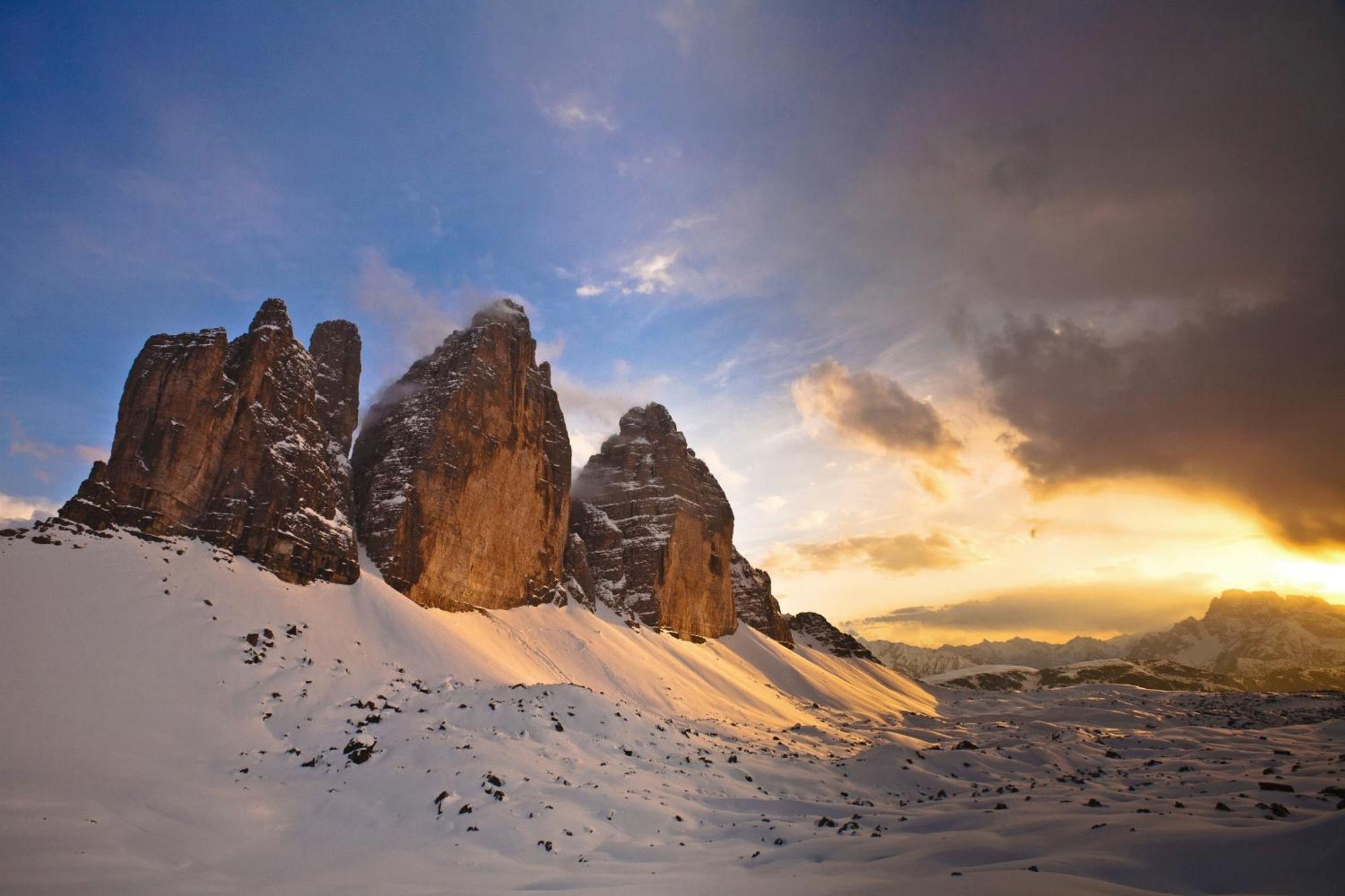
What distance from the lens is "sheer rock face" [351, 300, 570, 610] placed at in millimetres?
53750

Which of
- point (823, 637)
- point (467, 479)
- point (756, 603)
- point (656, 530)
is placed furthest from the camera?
point (823, 637)

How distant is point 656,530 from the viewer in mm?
91812

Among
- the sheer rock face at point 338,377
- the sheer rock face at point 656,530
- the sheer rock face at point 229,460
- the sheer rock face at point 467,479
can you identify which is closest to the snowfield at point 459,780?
the sheer rock face at point 229,460

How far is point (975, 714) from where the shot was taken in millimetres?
98312

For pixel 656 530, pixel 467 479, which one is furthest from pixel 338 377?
pixel 656 530

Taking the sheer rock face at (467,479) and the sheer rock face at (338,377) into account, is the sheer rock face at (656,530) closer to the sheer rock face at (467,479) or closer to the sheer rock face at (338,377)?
the sheer rock face at (467,479)

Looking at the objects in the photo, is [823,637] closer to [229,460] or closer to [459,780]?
[229,460]

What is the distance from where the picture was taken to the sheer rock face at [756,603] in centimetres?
11944

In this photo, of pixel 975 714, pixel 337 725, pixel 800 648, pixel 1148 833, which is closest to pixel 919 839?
pixel 1148 833

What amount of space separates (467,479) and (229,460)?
63.1 feet

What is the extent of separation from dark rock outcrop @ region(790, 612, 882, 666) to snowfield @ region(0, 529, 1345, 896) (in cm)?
9699

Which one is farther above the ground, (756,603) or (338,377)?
(338,377)

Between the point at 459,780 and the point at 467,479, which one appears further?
the point at 467,479

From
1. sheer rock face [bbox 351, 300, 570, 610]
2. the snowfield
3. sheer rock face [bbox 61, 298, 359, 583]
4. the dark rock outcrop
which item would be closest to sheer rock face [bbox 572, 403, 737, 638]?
sheer rock face [bbox 351, 300, 570, 610]
